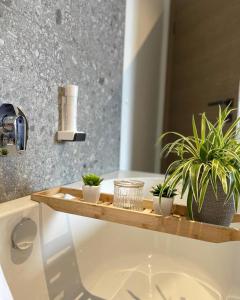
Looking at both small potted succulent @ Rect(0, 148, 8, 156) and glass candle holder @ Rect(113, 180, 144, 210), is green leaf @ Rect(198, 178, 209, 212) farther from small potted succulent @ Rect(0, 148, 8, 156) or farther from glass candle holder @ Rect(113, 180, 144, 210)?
small potted succulent @ Rect(0, 148, 8, 156)

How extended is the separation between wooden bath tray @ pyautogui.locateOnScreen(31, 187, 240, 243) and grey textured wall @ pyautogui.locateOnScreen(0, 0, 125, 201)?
0.77 ft

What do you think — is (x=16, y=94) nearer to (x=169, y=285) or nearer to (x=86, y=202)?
(x=86, y=202)

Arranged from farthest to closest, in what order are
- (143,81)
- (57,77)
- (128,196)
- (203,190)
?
(143,81)
(57,77)
(128,196)
(203,190)

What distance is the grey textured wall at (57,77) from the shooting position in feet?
3.23

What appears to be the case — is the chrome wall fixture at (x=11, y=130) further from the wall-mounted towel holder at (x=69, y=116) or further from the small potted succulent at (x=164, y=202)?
the small potted succulent at (x=164, y=202)

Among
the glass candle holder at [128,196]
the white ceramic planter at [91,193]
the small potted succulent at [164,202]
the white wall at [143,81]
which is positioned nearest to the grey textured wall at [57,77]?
the white wall at [143,81]

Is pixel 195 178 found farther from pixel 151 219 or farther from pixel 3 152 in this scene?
pixel 3 152

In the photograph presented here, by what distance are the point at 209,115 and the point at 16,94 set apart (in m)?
1.53

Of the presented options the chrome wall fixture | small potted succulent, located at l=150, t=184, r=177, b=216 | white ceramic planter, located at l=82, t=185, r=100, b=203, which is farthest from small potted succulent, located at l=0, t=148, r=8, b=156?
small potted succulent, located at l=150, t=184, r=177, b=216

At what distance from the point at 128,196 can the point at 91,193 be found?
141 millimetres

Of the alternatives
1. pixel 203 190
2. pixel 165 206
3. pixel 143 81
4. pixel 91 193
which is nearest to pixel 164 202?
pixel 165 206

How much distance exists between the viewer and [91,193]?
95cm

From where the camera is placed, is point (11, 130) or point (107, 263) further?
point (107, 263)

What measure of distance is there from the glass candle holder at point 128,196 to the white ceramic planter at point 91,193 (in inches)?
2.9
